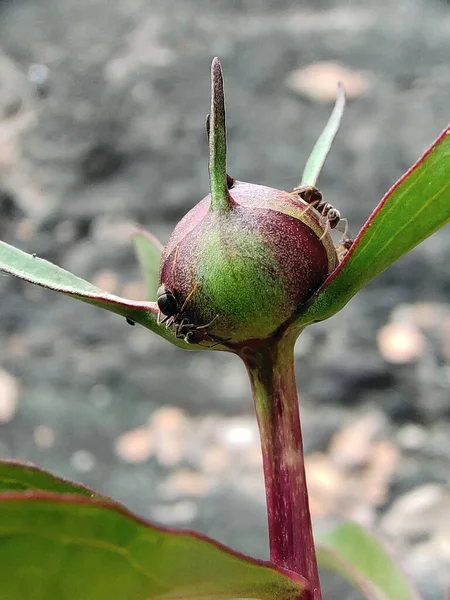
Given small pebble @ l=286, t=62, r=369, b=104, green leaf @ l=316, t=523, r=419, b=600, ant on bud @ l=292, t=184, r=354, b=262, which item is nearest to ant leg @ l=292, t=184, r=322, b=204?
ant on bud @ l=292, t=184, r=354, b=262

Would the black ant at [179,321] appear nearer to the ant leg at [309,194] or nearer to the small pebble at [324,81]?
the ant leg at [309,194]

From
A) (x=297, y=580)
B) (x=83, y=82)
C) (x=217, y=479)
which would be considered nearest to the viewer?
(x=297, y=580)

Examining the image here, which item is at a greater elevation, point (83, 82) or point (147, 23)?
point (147, 23)

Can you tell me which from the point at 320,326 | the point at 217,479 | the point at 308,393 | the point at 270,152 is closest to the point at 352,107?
the point at 270,152

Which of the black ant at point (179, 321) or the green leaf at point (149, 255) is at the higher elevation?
the green leaf at point (149, 255)

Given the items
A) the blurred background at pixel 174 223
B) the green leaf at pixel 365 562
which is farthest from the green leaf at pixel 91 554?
the blurred background at pixel 174 223

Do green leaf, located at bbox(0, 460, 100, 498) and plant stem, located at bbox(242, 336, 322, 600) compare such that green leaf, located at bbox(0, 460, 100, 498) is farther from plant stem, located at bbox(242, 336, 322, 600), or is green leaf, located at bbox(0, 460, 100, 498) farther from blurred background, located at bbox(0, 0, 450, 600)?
blurred background, located at bbox(0, 0, 450, 600)

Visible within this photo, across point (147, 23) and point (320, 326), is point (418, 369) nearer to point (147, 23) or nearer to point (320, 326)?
point (320, 326)
